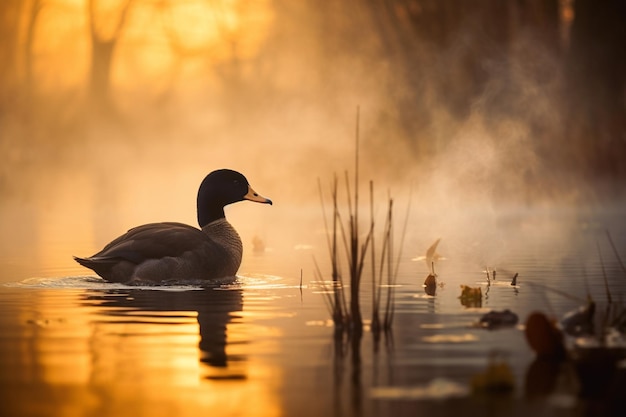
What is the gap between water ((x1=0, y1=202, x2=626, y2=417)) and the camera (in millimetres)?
6527

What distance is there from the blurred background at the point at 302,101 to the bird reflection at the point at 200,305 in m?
31.5

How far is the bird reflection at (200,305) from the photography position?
852cm

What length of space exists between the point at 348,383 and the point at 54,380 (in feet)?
5.29

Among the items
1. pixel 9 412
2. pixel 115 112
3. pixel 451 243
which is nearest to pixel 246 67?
pixel 115 112

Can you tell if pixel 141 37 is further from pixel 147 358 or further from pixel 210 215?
pixel 147 358

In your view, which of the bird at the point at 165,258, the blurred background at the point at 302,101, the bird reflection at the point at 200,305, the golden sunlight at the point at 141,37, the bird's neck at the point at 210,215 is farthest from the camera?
the golden sunlight at the point at 141,37

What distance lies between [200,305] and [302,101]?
67.4m

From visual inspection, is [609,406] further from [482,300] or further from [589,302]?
[482,300]

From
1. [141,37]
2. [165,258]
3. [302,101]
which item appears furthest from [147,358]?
[302,101]

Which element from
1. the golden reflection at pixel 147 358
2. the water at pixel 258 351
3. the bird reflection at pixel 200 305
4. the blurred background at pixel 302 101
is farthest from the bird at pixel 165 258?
the blurred background at pixel 302 101

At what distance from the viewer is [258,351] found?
817 centimetres

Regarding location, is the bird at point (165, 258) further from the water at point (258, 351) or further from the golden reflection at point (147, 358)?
the golden reflection at point (147, 358)

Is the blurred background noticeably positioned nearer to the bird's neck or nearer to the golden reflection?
the bird's neck

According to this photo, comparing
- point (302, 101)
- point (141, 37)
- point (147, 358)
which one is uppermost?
point (141, 37)
